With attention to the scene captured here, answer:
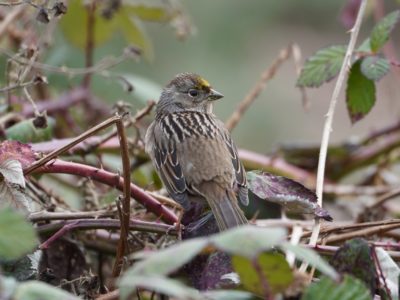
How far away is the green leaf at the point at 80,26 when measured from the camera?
3.88 meters

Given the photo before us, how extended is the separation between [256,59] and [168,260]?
19.6 feet

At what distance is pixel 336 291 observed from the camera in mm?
1467

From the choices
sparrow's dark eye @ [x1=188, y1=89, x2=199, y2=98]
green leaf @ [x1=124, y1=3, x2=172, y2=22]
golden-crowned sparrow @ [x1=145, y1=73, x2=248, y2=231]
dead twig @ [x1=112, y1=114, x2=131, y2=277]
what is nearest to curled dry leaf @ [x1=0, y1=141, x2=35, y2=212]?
dead twig @ [x1=112, y1=114, x2=131, y2=277]

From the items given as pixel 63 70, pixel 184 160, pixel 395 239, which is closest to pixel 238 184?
pixel 184 160

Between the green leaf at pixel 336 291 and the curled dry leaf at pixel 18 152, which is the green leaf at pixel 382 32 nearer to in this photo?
the curled dry leaf at pixel 18 152

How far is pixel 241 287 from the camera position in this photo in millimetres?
1786

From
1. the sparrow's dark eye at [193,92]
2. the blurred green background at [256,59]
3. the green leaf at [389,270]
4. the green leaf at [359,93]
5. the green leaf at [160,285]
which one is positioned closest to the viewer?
the green leaf at [160,285]

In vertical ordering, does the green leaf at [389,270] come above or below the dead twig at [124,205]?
below

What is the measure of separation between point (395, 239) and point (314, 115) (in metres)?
4.62

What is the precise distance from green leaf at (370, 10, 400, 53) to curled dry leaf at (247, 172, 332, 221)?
546 mm

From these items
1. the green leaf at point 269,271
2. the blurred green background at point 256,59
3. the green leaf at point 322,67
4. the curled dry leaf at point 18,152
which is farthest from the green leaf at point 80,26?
the green leaf at point 269,271

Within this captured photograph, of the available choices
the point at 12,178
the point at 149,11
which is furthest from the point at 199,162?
the point at 149,11

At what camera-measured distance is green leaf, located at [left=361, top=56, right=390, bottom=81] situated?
96.9 inches

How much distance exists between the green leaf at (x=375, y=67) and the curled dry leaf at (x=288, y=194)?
1.39 ft
